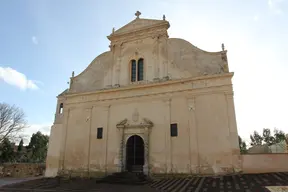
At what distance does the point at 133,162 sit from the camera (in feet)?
39.9

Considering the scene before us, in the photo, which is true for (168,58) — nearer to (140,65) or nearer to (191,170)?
(140,65)

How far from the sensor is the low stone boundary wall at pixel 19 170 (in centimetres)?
1869

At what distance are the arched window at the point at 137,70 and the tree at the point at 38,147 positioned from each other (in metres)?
32.1

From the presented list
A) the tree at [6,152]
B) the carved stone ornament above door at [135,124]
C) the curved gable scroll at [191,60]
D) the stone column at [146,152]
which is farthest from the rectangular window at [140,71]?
the tree at [6,152]

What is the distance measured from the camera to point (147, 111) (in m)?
12.6

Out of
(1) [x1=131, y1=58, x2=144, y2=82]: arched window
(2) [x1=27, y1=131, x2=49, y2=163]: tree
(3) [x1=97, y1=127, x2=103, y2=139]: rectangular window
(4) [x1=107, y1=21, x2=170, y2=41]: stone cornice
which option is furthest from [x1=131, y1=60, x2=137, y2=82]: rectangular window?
(2) [x1=27, y1=131, x2=49, y2=163]: tree

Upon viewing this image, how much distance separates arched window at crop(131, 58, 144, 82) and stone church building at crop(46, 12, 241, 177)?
0.25 ft

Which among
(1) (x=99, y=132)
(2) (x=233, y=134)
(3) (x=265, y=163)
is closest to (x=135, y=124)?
(1) (x=99, y=132)

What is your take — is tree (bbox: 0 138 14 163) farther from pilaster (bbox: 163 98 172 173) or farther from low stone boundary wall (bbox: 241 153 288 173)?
low stone boundary wall (bbox: 241 153 288 173)

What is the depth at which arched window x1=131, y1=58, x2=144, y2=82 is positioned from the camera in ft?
45.4

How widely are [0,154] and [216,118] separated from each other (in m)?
29.6

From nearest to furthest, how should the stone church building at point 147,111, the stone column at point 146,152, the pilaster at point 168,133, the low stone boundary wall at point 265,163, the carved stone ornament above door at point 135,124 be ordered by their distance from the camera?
the low stone boundary wall at point 265,163 → the stone church building at point 147,111 → the pilaster at point 168,133 → the stone column at point 146,152 → the carved stone ornament above door at point 135,124

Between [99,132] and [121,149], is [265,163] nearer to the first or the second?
[121,149]

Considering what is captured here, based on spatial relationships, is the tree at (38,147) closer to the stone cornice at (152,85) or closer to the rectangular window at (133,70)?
the stone cornice at (152,85)
